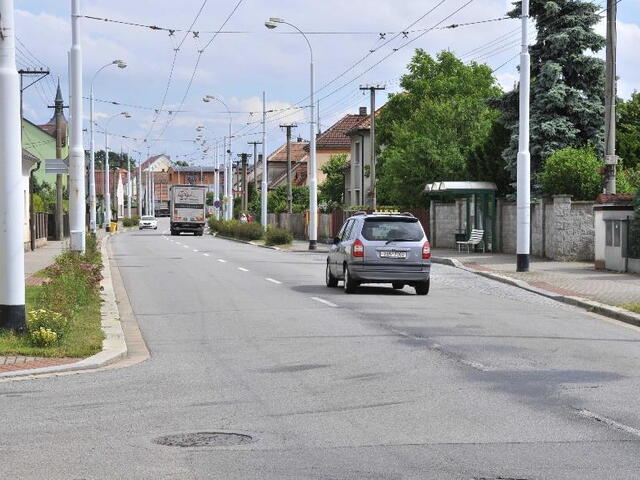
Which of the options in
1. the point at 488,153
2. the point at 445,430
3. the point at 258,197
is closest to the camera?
the point at 445,430

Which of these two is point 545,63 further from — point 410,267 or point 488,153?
point 410,267

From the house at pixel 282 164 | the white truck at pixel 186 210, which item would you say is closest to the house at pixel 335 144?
the house at pixel 282 164

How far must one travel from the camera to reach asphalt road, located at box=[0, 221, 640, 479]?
692 cm

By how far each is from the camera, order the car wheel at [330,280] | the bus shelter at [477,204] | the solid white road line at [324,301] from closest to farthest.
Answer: the solid white road line at [324,301], the car wheel at [330,280], the bus shelter at [477,204]

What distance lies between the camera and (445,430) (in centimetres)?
800

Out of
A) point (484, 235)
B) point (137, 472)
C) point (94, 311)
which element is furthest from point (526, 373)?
point (484, 235)

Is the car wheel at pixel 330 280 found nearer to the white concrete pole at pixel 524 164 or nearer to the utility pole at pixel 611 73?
the white concrete pole at pixel 524 164

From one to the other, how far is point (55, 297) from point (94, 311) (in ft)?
6.10

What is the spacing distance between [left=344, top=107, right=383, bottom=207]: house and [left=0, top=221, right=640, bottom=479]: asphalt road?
57.1 m

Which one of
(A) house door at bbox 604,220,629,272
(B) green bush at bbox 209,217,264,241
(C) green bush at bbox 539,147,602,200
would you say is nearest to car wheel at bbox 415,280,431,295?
(A) house door at bbox 604,220,629,272

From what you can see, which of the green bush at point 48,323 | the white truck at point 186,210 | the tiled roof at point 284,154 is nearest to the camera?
the green bush at point 48,323

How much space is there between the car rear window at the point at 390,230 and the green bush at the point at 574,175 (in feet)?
44.3

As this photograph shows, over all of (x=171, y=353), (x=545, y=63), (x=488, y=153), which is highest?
(x=545, y=63)

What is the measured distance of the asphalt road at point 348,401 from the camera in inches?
273
